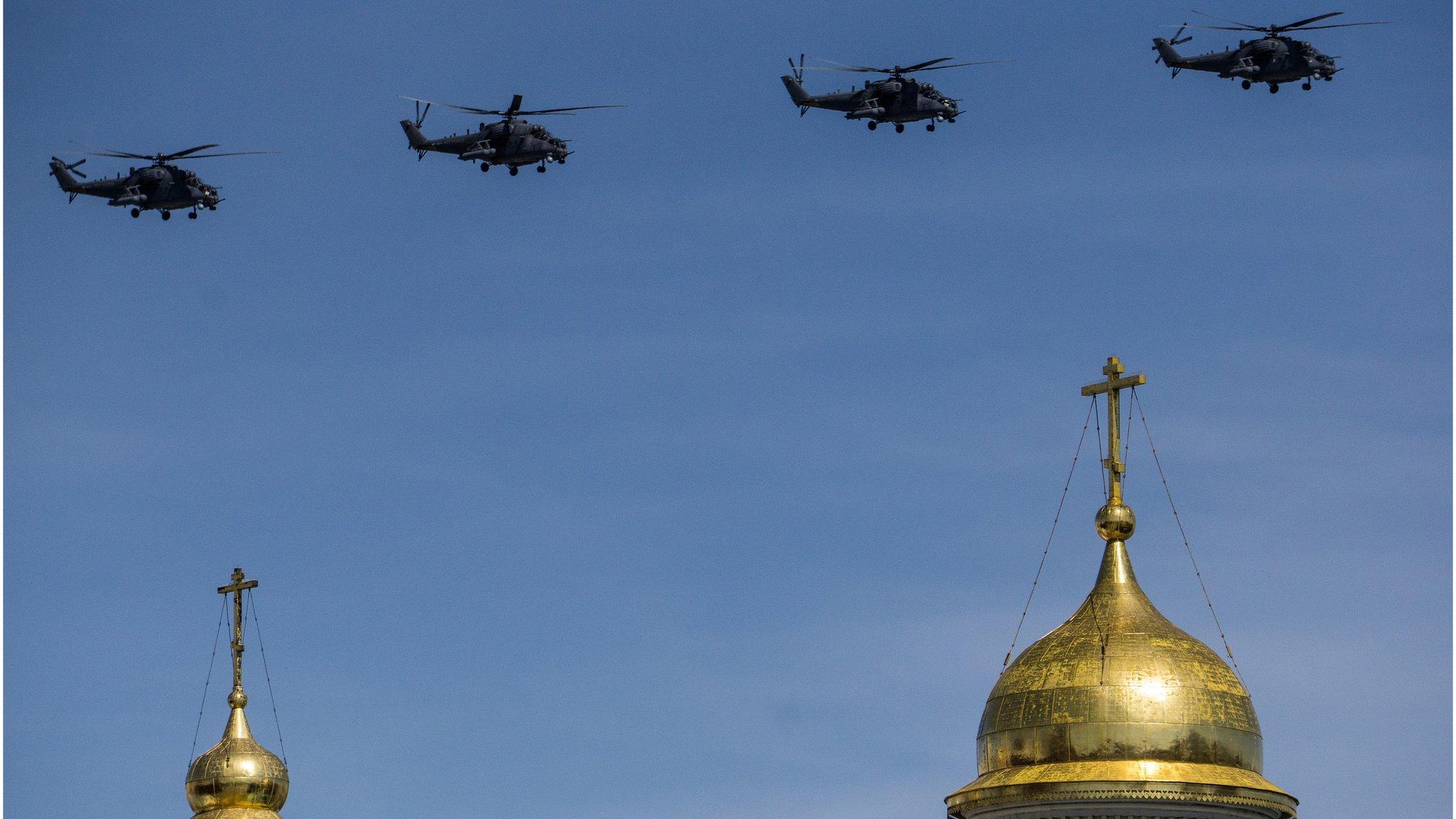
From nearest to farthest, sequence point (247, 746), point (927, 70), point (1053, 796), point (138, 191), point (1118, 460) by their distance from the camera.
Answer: point (1053, 796)
point (1118, 460)
point (247, 746)
point (138, 191)
point (927, 70)

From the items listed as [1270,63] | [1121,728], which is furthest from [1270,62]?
[1121,728]

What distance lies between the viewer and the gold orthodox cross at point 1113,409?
6250 centimetres

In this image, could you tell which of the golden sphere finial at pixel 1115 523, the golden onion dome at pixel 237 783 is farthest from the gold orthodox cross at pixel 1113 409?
the golden onion dome at pixel 237 783

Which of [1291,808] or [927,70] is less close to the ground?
[927,70]

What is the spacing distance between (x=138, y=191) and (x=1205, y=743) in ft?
136

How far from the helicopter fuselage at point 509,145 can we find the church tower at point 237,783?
22525 millimetres

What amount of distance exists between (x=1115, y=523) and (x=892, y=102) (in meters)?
33.2

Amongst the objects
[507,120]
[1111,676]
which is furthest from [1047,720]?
[507,120]

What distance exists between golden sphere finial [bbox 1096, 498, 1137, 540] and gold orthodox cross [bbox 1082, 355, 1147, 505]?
0.66ft

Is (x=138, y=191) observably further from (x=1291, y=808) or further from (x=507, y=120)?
(x=1291, y=808)

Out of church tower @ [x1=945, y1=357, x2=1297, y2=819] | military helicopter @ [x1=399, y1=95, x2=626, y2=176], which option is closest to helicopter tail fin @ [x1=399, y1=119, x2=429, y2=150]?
military helicopter @ [x1=399, y1=95, x2=626, y2=176]

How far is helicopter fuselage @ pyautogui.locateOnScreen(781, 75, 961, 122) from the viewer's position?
305 ft

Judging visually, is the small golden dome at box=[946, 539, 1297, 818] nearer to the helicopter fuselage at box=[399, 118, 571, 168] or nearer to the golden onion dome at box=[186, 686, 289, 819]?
the golden onion dome at box=[186, 686, 289, 819]

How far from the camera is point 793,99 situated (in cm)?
9656
